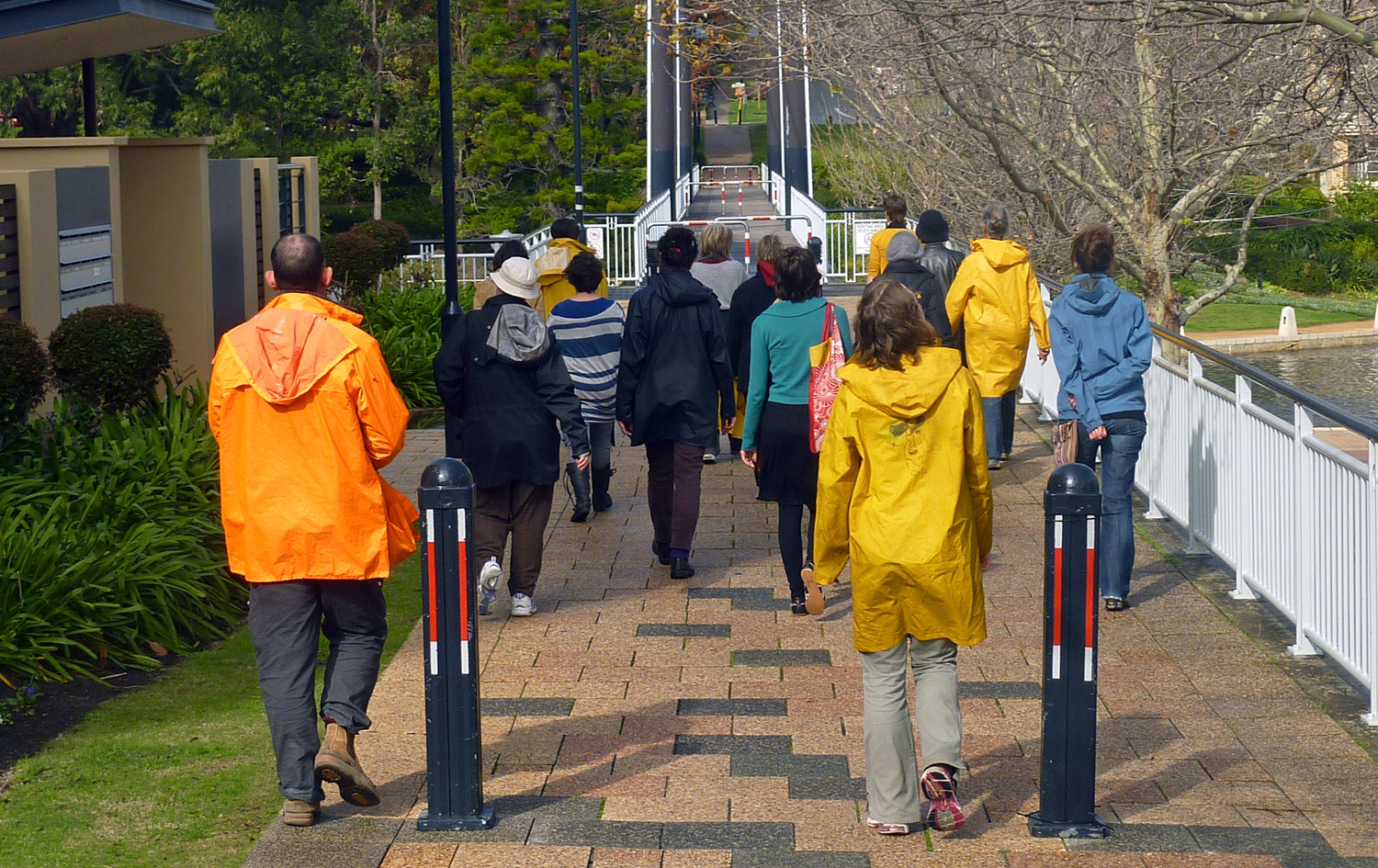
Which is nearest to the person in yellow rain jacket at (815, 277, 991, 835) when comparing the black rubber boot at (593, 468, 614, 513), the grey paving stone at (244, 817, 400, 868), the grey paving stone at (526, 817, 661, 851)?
the grey paving stone at (526, 817, 661, 851)

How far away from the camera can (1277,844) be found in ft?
15.3

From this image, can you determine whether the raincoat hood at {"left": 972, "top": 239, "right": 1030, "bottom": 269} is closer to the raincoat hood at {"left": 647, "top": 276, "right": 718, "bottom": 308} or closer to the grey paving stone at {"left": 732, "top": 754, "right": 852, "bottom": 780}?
the raincoat hood at {"left": 647, "top": 276, "right": 718, "bottom": 308}

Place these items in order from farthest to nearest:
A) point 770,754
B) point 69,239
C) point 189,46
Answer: point 189,46, point 69,239, point 770,754

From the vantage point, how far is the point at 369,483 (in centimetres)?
478

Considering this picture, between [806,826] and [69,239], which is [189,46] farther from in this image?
[806,826]

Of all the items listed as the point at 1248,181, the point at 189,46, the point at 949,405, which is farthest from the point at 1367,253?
the point at 949,405

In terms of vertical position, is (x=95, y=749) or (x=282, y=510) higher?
(x=282, y=510)

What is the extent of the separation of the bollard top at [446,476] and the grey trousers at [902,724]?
133 centimetres

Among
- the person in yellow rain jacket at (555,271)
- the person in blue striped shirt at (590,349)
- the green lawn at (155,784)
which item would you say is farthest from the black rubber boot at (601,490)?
the green lawn at (155,784)

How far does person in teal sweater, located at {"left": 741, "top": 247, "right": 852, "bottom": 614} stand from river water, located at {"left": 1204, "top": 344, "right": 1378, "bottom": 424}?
1826 centimetres

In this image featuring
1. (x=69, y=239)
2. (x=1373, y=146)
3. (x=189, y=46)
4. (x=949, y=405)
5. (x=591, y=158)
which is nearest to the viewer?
(x=949, y=405)

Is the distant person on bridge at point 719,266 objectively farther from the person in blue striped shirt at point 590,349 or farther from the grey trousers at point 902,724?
the grey trousers at point 902,724

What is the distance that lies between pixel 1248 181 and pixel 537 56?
28297 millimetres

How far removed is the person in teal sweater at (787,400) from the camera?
7.27 metres
